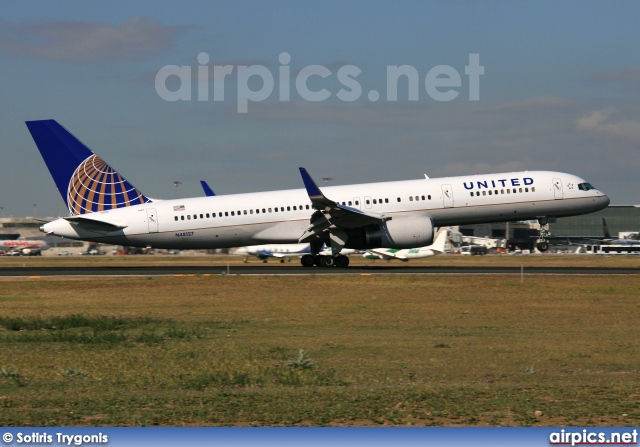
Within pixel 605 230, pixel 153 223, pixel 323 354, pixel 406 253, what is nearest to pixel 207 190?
pixel 153 223

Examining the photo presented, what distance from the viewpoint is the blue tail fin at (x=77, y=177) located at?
52000 millimetres

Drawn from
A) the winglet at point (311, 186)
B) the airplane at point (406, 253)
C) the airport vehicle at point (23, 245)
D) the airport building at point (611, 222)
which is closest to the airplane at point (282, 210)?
the winglet at point (311, 186)

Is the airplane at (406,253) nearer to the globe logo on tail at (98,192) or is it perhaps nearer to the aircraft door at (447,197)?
the aircraft door at (447,197)

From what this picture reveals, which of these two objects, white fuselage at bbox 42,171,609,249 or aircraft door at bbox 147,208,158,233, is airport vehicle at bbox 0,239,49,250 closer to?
white fuselage at bbox 42,171,609,249

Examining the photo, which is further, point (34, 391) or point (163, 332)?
point (163, 332)

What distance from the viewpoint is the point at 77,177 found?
52.2 m

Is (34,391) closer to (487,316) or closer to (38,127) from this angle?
→ (487,316)

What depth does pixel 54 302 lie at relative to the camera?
35.2 meters

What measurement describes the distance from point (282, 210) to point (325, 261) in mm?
4016

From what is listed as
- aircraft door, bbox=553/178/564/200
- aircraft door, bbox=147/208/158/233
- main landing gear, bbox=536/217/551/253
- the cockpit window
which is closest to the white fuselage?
aircraft door, bbox=147/208/158/233

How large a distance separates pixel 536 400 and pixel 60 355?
1203cm

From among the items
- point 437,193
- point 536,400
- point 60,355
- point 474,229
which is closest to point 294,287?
point 437,193

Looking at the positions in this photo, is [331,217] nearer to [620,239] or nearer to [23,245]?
[620,239]

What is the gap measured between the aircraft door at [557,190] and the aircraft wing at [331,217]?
34.3 ft
